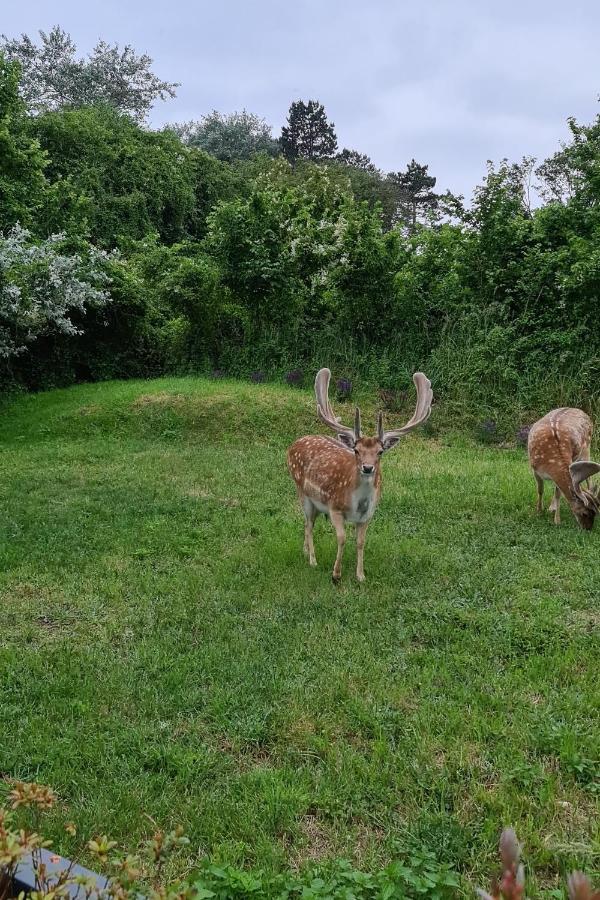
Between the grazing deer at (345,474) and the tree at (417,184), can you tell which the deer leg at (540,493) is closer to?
the grazing deer at (345,474)

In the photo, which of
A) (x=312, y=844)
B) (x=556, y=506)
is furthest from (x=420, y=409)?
(x=312, y=844)

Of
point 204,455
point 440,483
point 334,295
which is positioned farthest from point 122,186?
point 440,483

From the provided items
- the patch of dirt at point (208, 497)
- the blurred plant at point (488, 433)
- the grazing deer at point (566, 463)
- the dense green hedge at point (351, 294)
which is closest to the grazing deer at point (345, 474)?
the patch of dirt at point (208, 497)

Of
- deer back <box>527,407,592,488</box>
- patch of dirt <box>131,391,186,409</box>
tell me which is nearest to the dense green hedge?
patch of dirt <box>131,391,186,409</box>

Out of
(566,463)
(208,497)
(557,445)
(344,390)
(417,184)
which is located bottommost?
(208,497)

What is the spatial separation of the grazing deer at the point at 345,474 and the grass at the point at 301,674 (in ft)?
1.29

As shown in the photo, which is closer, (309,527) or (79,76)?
(309,527)

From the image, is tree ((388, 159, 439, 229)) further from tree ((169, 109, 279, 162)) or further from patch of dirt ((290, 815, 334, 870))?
patch of dirt ((290, 815, 334, 870))

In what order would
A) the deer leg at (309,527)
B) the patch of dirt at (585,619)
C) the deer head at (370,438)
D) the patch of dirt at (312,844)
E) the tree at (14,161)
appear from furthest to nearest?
the tree at (14,161), the deer leg at (309,527), the deer head at (370,438), the patch of dirt at (585,619), the patch of dirt at (312,844)

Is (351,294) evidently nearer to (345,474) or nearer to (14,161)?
(14,161)

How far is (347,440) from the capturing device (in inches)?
215

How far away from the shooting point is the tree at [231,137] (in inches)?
1340

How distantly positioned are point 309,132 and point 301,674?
46039 millimetres

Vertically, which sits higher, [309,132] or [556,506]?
[309,132]
